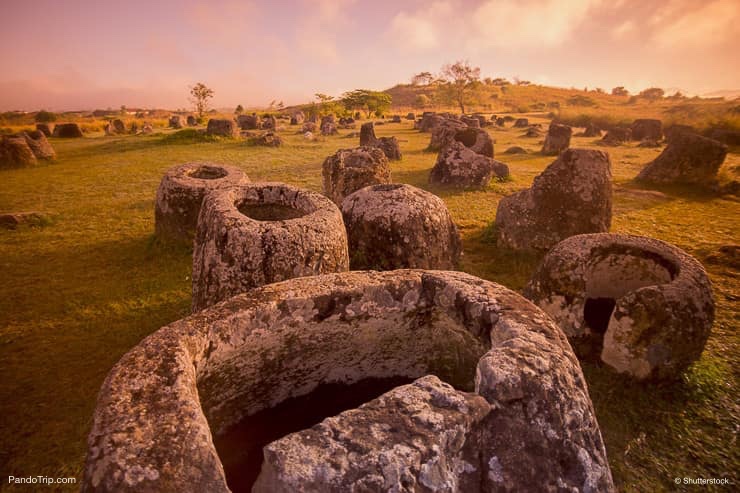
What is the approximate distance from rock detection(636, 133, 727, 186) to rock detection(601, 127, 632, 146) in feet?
36.3

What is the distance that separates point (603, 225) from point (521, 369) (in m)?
7.10

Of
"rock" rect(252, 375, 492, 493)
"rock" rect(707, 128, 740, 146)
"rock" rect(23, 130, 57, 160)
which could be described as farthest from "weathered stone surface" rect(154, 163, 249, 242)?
Answer: "rock" rect(707, 128, 740, 146)

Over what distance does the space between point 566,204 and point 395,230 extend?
388 cm

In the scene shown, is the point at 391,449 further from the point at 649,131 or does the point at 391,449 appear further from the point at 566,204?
the point at 649,131

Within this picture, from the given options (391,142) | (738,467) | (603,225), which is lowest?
(738,467)

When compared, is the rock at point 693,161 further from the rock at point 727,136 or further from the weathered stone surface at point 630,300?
the weathered stone surface at point 630,300

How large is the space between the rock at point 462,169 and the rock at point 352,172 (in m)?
3.00

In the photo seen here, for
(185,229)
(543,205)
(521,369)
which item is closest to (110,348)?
(185,229)

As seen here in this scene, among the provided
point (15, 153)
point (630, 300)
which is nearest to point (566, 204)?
point (630, 300)

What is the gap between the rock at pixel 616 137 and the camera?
74.6 ft

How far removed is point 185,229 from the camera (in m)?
7.15

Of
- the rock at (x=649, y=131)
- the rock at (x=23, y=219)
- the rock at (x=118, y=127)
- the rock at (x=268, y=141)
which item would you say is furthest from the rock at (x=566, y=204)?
the rock at (x=118, y=127)

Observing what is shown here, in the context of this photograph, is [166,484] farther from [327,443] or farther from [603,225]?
[603,225]

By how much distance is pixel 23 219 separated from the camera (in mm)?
8547
